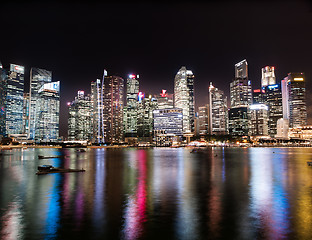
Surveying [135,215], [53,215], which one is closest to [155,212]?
[135,215]

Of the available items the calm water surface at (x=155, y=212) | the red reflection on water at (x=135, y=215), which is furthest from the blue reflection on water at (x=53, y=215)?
the red reflection on water at (x=135, y=215)

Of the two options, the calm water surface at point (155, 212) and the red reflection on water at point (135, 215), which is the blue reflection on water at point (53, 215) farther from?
the red reflection on water at point (135, 215)

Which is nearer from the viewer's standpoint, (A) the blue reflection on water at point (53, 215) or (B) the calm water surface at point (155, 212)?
(B) the calm water surface at point (155, 212)

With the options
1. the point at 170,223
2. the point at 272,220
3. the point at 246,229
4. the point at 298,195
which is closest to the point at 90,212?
the point at 170,223

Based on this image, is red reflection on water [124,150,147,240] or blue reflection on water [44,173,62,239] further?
blue reflection on water [44,173,62,239]

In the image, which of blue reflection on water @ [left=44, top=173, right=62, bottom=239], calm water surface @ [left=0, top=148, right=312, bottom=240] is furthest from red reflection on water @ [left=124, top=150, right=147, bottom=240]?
blue reflection on water @ [left=44, top=173, right=62, bottom=239]

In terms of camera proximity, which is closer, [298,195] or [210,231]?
[210,231]

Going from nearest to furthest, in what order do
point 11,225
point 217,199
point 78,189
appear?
point 11,225, point 217,199, point 78,189

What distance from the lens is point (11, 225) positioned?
1576cm

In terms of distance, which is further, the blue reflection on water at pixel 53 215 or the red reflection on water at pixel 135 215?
the blue reflection on water at pixel 53 215

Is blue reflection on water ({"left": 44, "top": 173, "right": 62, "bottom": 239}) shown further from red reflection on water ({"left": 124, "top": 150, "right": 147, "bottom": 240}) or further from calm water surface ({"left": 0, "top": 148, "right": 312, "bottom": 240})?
red reflection on water ({"left": 124, "top": 150, "right": 147, "bottom": 240})

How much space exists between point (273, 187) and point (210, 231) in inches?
750

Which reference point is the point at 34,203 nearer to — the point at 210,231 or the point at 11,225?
the point at 11,225

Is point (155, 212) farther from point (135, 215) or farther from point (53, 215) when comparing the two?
point (53, 215)
